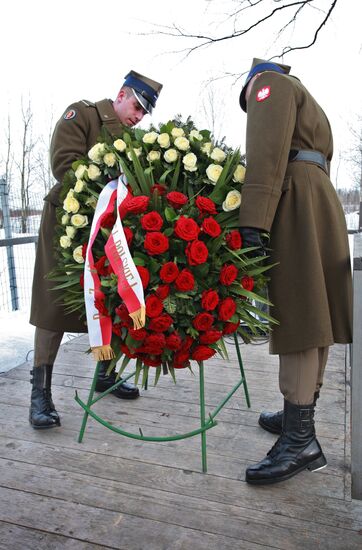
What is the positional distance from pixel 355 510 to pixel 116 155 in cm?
162

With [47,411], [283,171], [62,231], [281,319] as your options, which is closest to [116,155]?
[62,231]

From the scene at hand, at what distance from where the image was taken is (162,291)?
1.69 m

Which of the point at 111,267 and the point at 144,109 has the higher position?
the point at 144,109

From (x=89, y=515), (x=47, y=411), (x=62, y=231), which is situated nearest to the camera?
(x=89, y=515)

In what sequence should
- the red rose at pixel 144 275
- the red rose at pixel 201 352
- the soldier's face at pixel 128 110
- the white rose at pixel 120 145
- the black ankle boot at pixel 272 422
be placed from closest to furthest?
the red rose at pixel 144 275 < the red rose at pixel 201 352 < the white rose at pixel 120 145 < the black ankle boot at pixel 272 422 < the soldier's face at pixel 128 110

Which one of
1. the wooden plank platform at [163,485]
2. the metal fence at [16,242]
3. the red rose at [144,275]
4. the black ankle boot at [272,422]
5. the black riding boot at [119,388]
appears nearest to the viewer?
the wooden plank platform at [163,485]

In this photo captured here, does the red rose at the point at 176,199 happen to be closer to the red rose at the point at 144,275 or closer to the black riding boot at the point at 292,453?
the red rose at the point at 144,275

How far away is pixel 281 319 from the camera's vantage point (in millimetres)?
1931

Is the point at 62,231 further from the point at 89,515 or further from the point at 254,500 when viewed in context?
the point at 254,500

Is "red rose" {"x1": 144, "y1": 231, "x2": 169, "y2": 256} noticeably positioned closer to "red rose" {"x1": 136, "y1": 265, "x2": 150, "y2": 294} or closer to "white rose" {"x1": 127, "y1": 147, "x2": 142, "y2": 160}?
"red rose" {"x1": 136, "y1": 265, "x2": 150, "y2": 294}

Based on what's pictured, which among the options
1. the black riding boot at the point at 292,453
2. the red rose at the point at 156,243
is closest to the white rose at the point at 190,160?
the red rose at the point at 156,243

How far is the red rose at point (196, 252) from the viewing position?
166 cm

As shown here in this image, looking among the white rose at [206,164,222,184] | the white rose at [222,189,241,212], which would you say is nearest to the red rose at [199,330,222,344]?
the white rose at [222,189,241,212]

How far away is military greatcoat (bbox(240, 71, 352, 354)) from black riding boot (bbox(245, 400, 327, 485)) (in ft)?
0.94
